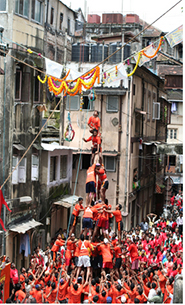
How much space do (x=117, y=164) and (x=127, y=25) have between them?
14.7 metres

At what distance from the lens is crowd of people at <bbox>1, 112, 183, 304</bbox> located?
12453mm

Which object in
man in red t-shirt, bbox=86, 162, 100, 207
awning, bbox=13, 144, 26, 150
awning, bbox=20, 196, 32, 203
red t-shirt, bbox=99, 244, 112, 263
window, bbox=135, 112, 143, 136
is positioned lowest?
red t-shirt, bbox=99, 244, 112, 263

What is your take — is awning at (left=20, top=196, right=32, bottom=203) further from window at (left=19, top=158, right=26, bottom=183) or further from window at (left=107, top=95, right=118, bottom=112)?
window at (left=107, top=95, right=118, bottom=112)

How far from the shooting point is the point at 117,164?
27328mm

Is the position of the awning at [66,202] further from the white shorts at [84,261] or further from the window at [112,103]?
the white shorts at [84,261]

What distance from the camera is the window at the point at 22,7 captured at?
66.8ft

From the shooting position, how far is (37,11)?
21906 mm

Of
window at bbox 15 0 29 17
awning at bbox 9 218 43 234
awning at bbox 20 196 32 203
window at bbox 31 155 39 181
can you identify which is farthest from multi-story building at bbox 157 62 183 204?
window at bbox 15 0 29 17

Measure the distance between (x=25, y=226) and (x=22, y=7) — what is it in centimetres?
1042

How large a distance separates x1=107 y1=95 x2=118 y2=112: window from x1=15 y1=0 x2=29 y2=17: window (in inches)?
327

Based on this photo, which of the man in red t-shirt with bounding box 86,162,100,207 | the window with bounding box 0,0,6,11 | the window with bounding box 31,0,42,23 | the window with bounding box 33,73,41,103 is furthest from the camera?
the window with bounding box 33,73,41,103

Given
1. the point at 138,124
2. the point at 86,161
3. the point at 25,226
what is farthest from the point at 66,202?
the point at 138,124

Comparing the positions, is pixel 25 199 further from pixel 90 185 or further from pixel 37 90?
pixel 90 185

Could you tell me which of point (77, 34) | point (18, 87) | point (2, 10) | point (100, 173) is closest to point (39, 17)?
point (2, 10)
